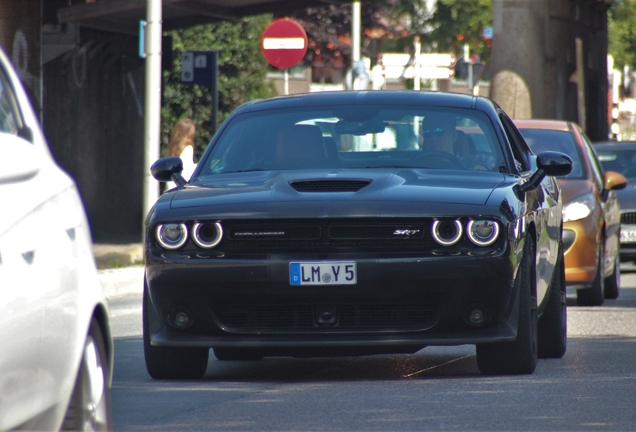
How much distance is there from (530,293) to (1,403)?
4.38 m

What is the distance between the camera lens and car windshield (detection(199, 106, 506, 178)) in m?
8.12

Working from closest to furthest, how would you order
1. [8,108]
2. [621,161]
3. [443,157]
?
[8,108] → [443,157] → [621,161]

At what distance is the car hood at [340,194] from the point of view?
7.04 metres

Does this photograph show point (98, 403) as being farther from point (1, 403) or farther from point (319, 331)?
point (319, 331)

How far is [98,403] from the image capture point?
4.39 meters

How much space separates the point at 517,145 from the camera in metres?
8.92

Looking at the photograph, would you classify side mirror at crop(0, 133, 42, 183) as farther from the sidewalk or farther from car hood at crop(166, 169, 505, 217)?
the sidewalk

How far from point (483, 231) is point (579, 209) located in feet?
18.8

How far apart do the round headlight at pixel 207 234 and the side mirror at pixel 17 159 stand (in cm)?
285

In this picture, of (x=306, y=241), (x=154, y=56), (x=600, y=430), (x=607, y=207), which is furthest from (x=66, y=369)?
(x=154, y=56)

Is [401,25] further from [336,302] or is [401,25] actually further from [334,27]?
[336,302]

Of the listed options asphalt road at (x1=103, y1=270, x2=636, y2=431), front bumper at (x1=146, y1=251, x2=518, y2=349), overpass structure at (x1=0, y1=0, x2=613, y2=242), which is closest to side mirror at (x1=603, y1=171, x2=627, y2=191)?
asphalt road at (x1=103, y1=270, x2=636, y2=431)

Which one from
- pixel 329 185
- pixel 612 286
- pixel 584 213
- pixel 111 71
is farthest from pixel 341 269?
pixel 111 71

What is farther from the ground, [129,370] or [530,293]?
[530,293]
